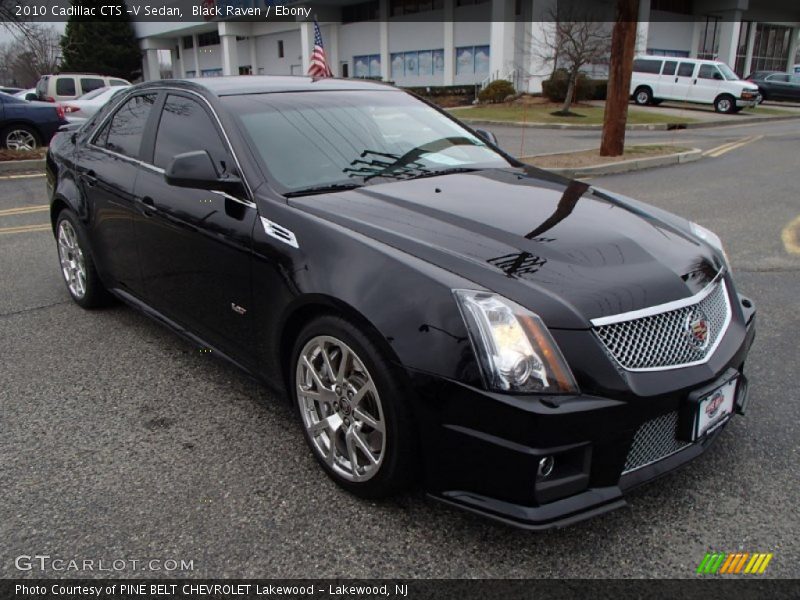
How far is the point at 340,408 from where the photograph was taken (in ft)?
8.81

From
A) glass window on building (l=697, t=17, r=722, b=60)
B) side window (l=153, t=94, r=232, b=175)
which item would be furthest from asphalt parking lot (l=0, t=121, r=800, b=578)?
glass window on building (l=697, t=17, r=722, b=60)

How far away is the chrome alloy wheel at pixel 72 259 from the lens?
15.9ft

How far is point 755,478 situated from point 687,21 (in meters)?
48.4

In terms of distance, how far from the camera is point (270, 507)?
2668mm

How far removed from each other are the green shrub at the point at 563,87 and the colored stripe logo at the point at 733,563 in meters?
29.5

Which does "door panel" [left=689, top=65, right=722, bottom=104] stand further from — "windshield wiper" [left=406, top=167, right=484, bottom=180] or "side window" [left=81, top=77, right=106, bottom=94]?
"windshield wiper" [left=406, top=167, right=484, bottom=180]

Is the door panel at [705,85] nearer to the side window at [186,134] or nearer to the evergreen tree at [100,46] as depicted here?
the side window at [186,134]

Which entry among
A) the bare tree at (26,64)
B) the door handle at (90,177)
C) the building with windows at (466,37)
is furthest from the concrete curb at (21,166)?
the building with windows at (466,37)

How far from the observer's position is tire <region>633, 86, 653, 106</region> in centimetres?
3115

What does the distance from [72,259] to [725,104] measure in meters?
30.0

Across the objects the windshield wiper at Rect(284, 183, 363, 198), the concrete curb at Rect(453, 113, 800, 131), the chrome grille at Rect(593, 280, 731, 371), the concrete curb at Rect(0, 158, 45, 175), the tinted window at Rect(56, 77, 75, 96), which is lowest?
the concrete curb at Rect(0, 158, 45, 175)

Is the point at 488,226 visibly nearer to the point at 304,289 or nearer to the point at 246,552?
the point at 304,289

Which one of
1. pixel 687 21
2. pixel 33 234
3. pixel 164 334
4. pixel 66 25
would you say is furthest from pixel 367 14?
pixel 164 334

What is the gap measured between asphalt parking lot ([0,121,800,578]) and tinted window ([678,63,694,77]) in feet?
97.2
